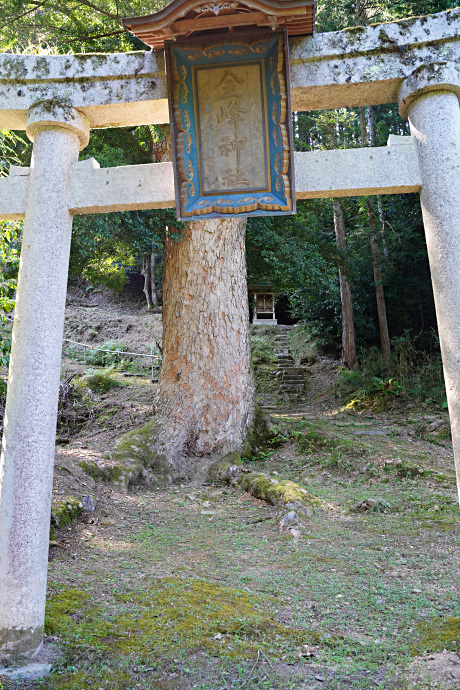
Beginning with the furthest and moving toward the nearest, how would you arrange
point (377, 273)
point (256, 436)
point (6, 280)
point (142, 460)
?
1. point (377, 273)
2. point (256, 436)
3. point (142, 460)
4. point (6, 280)

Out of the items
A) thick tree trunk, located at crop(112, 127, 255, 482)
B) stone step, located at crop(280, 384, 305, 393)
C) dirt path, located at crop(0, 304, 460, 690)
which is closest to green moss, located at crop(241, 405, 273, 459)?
thick tree trunk, located at crop(112, 127, 255, 482)

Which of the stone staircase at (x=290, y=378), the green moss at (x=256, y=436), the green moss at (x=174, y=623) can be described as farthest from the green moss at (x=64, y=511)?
the stone staircase at (x=290, y=378)

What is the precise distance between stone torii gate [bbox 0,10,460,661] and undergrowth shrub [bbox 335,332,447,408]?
26.2ft

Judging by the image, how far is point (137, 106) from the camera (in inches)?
145

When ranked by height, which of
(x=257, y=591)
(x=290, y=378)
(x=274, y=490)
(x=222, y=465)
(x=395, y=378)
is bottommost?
(x=257, y=591)

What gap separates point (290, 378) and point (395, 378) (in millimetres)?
4304

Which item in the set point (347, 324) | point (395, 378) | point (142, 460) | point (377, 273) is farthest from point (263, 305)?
point (142, 460)

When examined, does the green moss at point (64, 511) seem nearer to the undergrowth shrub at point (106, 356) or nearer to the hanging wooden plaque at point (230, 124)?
the hanging wooden plaque at point (230, 124)

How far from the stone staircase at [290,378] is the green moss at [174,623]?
11.4m

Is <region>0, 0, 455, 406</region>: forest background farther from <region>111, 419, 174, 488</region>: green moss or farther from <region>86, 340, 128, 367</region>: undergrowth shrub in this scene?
<region>86, 340, 128, 367</region>: undergrowth shrub

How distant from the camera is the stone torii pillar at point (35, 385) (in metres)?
2.88

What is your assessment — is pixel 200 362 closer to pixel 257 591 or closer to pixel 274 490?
pixel 274 490

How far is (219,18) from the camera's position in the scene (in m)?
3.25

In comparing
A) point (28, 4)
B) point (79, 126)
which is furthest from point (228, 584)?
point (28, 4)
